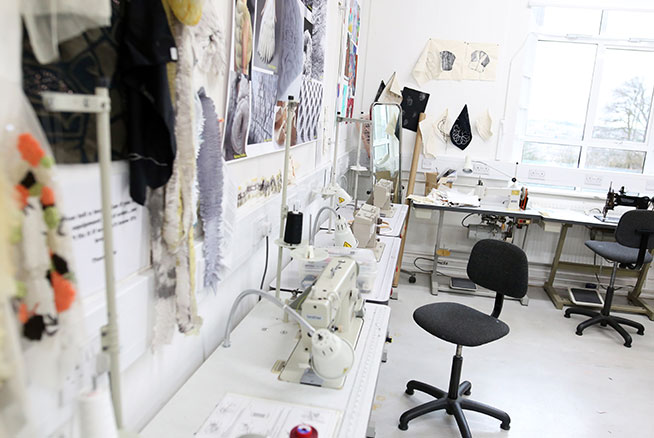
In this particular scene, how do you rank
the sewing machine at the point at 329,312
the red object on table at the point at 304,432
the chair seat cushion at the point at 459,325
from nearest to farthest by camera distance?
the red object on table at the point at 304,432 < the sewing machine at the point at 329,312 < the chair seat cushion at the point at 459,325

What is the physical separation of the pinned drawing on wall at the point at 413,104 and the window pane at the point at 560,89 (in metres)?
1.03

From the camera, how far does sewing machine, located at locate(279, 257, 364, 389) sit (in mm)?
1344

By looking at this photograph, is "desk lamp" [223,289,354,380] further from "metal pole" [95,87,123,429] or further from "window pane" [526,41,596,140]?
"window pane" [526,41,596,140]

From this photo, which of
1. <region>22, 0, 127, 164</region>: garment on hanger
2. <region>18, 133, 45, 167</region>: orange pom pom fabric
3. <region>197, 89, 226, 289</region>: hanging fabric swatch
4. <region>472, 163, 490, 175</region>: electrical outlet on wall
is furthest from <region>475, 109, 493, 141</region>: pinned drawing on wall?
<region>18, 133, 45, 167</region>: orange pom pom fabric

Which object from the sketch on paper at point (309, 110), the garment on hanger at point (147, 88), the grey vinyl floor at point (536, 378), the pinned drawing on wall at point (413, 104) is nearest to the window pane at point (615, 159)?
the grey vinyl floor at point (536, 378)

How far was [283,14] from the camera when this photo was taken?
202cm

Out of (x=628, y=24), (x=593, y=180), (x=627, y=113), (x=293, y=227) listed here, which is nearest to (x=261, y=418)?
(x=293, y=227)

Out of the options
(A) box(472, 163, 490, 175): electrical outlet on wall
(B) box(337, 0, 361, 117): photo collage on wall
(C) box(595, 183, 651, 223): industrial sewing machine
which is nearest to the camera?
(B) box(337, 0, 361, 117): photo collage on wall

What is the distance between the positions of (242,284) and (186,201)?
0.77m

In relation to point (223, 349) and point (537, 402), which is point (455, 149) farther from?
point (223, 349)

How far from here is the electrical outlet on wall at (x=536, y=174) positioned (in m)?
4.73

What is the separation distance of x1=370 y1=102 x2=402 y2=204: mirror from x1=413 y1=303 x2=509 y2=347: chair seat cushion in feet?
5.42

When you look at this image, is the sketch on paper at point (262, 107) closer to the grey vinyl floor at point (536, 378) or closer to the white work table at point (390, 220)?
the white work table at point (390, 220)

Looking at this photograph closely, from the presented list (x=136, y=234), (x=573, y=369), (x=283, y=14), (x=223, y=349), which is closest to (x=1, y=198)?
(x=136, y=234)
